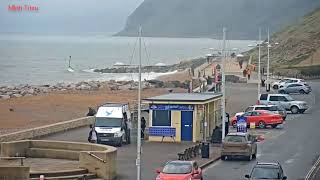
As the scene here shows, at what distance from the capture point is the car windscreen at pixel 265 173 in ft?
95.9

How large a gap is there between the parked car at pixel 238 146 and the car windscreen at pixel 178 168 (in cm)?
980

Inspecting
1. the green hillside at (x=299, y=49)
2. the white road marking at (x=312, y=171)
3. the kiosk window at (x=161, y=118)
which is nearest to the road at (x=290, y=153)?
the white road marking at (x=312, y=171)

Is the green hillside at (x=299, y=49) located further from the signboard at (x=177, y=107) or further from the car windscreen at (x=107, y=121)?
the car windscreen at (x=107, y=121)

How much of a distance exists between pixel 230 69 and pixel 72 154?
83.4 m

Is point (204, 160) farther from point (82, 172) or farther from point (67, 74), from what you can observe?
point (67, 74)

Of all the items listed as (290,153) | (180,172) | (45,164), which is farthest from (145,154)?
(180,172)

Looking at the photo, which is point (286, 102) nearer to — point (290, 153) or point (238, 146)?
point (290, 153)

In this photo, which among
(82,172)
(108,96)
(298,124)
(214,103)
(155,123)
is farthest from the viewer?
(108,96)

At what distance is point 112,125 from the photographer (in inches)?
1753

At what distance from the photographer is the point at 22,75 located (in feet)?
536

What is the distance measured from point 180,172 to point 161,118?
1672 centimetres

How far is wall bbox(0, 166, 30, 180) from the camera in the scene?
1185 inches

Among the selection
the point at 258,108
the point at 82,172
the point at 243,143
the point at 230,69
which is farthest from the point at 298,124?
the point at 230,69

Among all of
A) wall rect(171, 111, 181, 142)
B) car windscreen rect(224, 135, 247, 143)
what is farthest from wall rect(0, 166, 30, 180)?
wall rect(171, 111, 181, 142)
